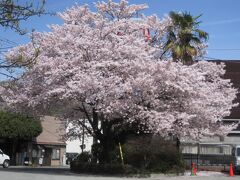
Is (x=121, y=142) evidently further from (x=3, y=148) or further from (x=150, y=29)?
(x=3, y=148)

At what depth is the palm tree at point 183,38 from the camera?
35.3m

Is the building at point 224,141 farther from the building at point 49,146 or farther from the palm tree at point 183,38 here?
the building at point 49,146

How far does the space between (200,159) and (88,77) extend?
16.9 m

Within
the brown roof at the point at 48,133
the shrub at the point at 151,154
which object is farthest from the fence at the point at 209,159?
the brown roof at the point at 48,133

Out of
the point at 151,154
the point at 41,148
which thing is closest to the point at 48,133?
the point at 41,148

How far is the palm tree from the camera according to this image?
3534 centimetres

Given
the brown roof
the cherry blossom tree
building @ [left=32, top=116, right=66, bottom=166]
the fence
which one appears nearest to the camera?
the cherry blossom tree

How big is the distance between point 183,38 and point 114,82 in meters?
8.78

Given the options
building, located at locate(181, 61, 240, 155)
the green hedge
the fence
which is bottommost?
the green hedge

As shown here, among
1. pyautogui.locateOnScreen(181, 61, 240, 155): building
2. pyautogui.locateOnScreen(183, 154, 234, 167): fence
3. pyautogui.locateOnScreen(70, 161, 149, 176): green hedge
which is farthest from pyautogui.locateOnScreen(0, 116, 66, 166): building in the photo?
pyautogui.locateOnScreen(70, 161, 149, 176): green hedge

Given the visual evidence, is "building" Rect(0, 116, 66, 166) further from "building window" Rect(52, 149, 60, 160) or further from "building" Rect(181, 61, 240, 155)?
"building" Rect(181, 61, 240, 155)

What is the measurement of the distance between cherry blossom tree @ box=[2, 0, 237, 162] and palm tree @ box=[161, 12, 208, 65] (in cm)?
107

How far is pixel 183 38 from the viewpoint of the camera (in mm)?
35750

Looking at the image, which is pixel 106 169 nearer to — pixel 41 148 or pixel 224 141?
pixel 224 141
